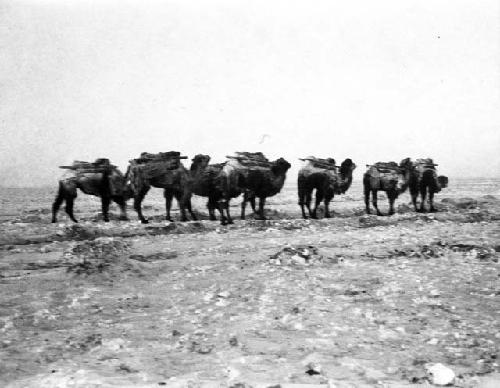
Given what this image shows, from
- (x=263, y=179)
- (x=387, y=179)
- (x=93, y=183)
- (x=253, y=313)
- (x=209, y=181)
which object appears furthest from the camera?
(x=387, y=179)

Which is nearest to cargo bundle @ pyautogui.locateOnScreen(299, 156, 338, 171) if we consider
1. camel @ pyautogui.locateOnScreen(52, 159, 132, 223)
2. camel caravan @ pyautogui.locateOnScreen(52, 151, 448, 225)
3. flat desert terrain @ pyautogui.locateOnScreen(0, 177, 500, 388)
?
camel caravan @ pyautogui.locateOnScreen(52, 151, 448, 225)

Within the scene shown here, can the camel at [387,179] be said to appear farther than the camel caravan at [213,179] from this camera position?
Yes

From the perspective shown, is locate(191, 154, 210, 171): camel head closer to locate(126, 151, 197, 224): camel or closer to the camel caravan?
the camel caravan

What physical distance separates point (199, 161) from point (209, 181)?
1.15m

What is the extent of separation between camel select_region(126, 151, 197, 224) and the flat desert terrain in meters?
4.47

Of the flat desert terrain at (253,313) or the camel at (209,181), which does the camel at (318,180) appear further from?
the flat desert terrain at (253,313)

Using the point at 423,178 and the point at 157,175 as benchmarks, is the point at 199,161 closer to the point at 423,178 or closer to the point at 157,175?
the point at 157,175

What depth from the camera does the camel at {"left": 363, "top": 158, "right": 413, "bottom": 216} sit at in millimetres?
18578

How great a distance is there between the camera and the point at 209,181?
687 inches

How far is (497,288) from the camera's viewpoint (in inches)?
280

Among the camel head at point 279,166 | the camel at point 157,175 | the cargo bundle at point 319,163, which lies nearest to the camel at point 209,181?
the camel at point 157,175

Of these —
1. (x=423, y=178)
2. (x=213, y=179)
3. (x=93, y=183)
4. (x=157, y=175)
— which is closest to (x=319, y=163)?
(x=213, y=179)

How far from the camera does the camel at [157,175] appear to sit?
15.8 m

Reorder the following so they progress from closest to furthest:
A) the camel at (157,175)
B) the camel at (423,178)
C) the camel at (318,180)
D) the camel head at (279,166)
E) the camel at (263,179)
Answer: the camel at (157,175) → the camel at (263,179) → the camel head at (279,166) → the camel at (318,180) → the camel at (423,178)
